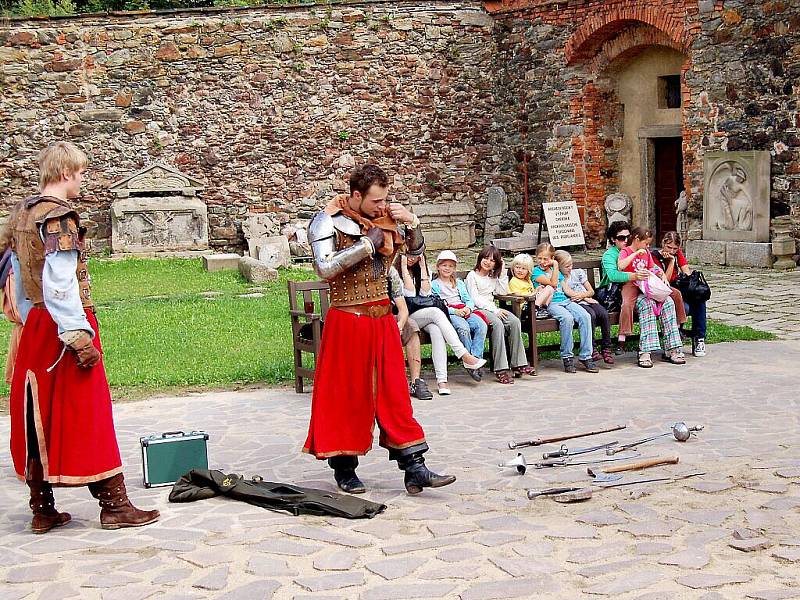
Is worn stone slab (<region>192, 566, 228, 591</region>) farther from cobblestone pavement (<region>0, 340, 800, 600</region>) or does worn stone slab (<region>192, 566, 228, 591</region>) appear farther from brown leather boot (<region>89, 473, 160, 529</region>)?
brown leather boot (<region>89, 473, 160, 529</region>)

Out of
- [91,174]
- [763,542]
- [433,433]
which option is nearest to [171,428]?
[433,433]

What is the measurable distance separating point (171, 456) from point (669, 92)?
527 inches

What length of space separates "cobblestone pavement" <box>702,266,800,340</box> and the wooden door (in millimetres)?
2660

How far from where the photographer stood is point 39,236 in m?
4.90

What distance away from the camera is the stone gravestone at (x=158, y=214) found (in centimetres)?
1769

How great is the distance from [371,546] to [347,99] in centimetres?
1498

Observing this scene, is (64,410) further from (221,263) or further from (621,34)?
(621,34)

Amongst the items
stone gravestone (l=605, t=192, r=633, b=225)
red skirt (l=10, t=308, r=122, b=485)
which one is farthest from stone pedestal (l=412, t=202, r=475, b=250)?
red skirt (l=10, t=308, r=122, b=485)

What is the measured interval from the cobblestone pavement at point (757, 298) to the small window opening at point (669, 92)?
337 cm

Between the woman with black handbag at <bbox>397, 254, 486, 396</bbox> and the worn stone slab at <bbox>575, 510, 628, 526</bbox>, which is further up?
the woman with black handbag at <bbox>397, 254, 486, 396</bbox>

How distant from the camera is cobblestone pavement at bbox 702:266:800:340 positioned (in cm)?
1055

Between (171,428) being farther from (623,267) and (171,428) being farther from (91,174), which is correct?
(91,174)

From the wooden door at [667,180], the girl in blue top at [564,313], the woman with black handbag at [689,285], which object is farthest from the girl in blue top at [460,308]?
the wooden door at [667,180]

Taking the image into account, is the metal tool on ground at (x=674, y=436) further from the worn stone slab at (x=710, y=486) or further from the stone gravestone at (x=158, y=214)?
the stone gravestone at (x=158, y=214)
